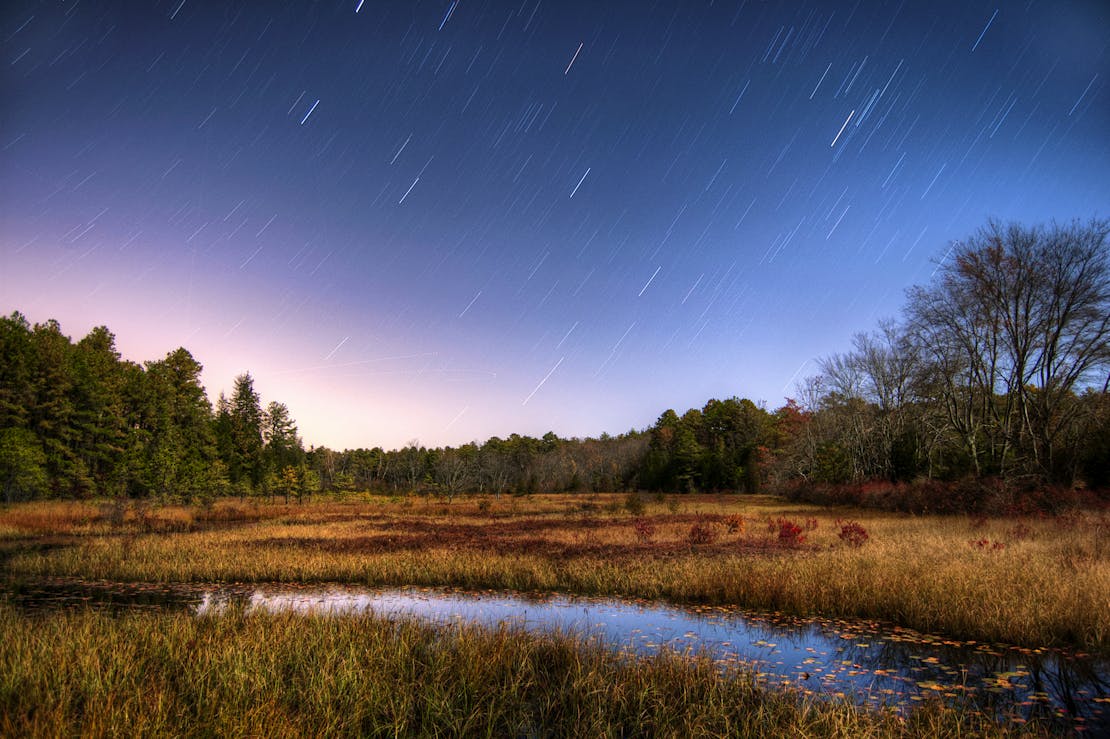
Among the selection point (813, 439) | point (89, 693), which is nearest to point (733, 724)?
point (89, 693)

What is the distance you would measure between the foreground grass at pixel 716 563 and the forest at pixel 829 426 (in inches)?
→ 394

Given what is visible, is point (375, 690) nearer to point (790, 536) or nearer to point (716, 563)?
point (716, 563)

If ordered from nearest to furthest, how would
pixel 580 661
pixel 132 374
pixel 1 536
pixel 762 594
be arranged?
pixel 580 661, pixel 762 594, pixel 1 536, pixel 132 374

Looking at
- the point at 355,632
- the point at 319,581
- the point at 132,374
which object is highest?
the point at 132,374

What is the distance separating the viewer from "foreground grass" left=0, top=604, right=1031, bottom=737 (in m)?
5.87

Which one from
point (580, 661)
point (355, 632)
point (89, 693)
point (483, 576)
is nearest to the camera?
point (89, 693)

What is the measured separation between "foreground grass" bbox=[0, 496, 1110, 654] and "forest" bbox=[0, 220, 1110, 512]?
10.00 metres

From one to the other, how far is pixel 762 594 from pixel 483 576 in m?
8.41

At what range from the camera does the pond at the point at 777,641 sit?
308 inches

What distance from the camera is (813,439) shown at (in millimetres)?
63938

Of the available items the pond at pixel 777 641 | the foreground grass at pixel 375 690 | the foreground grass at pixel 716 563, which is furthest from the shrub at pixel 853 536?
the foreground grass at pixel 375 690

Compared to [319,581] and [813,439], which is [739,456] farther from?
[319,581]

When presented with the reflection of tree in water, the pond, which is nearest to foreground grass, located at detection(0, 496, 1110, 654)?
the pond

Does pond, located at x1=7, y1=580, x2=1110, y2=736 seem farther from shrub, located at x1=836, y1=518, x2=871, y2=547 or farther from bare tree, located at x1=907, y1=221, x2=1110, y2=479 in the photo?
bare tree, located at x1=907, y1=221, x2=1110, y2=479
